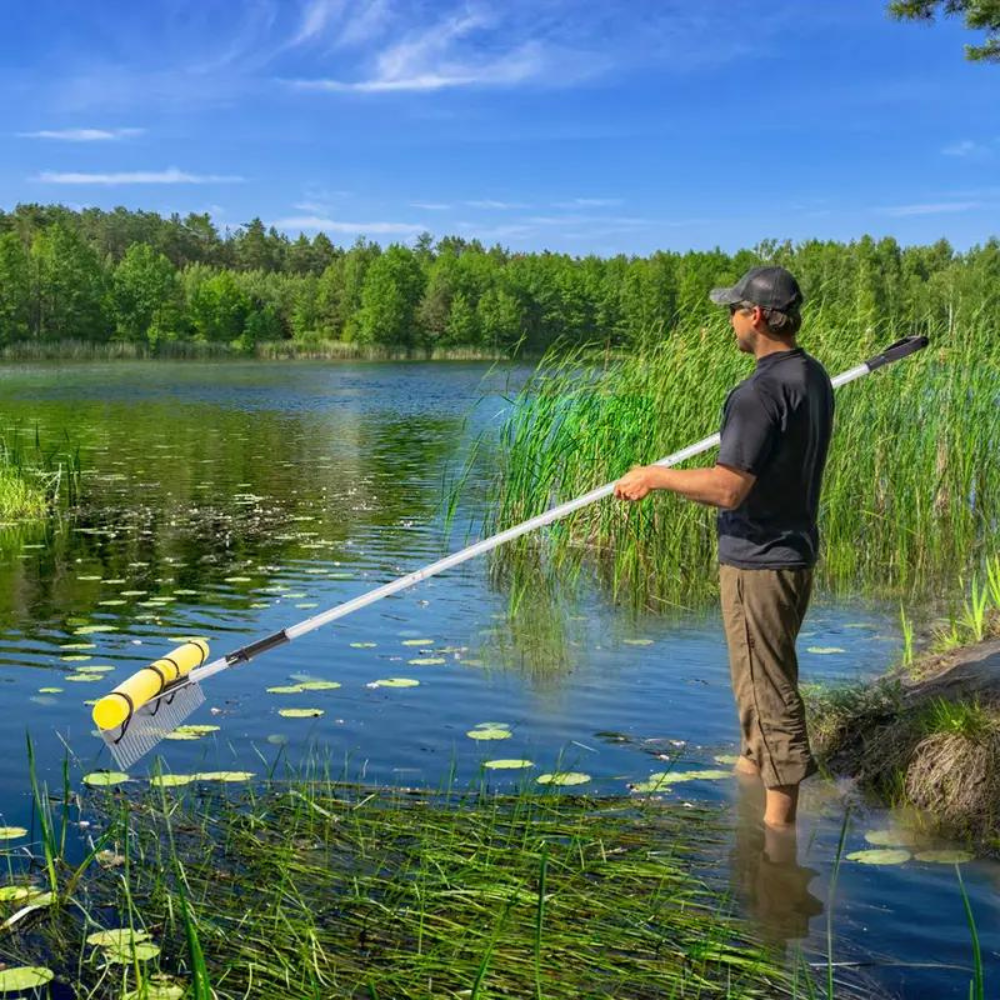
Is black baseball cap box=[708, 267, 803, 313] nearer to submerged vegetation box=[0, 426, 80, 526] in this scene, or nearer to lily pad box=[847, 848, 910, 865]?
lily pad box=[847, 848, 910, 865]

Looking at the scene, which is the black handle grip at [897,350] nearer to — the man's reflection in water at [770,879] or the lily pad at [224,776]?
the man's reflection in water at [770,879]

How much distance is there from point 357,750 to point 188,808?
45.7 inches

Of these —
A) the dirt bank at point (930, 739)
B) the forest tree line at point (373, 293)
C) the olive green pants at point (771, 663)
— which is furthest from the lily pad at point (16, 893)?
the forest tree line at point (373, 293)

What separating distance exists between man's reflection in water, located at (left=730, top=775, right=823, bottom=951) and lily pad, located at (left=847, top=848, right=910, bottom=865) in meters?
0.23

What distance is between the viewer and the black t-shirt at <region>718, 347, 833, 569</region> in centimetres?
477

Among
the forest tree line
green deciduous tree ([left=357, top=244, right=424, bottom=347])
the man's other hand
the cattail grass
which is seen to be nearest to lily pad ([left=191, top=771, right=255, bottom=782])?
the man's other hand

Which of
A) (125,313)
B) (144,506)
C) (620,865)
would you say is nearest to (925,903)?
(620,865)

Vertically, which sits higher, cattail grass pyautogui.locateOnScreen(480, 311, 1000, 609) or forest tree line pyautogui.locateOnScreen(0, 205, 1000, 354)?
forest tree line pyautogui.locateOnScreen(0, 205, 1000, 354)

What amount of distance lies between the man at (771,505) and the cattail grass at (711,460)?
5.66 meters

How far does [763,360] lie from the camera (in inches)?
196

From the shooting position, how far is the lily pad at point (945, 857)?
4.95 metres

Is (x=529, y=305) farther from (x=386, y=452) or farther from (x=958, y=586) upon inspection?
(x=958, y=586)

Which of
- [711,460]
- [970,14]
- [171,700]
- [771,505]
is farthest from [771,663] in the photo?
[970,14]

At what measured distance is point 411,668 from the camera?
8.35 meters
